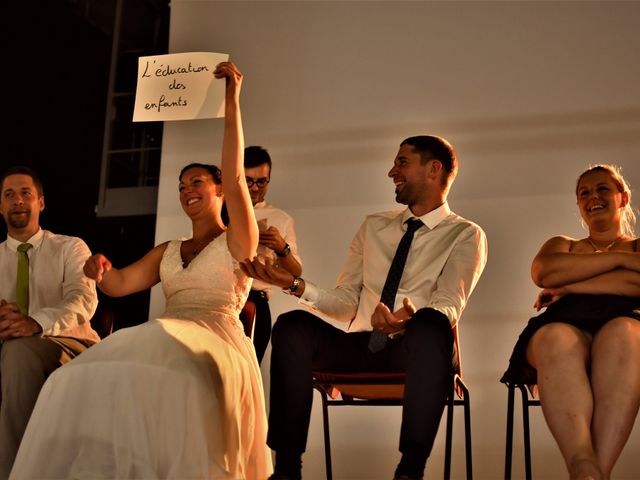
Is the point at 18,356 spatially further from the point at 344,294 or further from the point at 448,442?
the point at 448,442

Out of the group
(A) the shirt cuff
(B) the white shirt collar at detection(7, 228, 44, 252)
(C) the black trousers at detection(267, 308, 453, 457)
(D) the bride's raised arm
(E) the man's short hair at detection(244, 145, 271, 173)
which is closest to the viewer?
(C) the black trousers at detection(267, 308, 453, 457)

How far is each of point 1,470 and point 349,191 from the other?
6.98ft

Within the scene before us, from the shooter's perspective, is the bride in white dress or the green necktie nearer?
the bride in white dress

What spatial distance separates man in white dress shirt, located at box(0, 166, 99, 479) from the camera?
2.88 metres

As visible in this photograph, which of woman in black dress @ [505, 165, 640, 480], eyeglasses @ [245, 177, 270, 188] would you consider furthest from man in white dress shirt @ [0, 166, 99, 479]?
woman in black dress @ [505, 165, 640, 480]

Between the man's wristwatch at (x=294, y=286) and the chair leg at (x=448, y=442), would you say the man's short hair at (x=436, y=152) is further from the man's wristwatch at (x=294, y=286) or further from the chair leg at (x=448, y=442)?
the chair leg at (x=448, y=442)

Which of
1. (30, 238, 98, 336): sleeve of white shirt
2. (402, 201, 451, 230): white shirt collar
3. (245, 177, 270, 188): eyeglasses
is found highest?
(245, 177, 270, 188): eyeglasses

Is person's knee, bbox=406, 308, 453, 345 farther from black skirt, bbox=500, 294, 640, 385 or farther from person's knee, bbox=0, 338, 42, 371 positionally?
person's knee, bbox=0, 338, 42, 371

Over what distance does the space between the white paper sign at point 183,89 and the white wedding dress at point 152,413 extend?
25.3 inches

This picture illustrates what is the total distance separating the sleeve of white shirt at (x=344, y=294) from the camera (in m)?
2.82

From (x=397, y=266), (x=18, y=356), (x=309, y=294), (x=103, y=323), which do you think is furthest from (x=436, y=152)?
(x=18, y=356)

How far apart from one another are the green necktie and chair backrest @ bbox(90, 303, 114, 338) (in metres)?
0.27

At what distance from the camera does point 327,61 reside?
4.41 metres

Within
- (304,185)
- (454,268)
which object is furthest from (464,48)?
(454,268)
